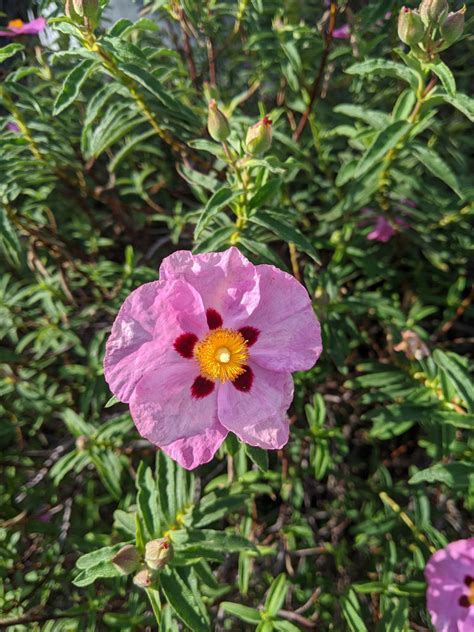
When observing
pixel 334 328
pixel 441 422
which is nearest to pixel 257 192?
pixel 334 328

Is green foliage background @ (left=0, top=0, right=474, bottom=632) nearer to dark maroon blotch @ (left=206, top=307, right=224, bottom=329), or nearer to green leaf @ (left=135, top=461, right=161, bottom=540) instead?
green leaf @ (left=135, top=461, right=161, bottom=540)

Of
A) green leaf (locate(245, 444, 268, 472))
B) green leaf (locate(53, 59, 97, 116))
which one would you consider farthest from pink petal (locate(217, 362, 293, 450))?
green leaf (locate(53, 59, 97, 116))

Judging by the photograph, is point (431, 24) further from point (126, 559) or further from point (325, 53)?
point (126, 559)

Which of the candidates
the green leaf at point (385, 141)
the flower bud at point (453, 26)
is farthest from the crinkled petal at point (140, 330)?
the flower bud at point (453, 26)

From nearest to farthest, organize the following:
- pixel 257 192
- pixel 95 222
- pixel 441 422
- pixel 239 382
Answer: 1. pixel 239 382
2. pixel 257 192
3. pixel 441 422
4. pixel 95 222

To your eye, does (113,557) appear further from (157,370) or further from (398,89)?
(398,89)
